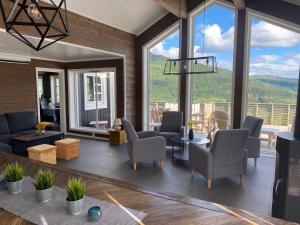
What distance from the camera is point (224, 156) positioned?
3662mm

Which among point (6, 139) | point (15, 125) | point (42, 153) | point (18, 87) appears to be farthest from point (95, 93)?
point (42, 153)

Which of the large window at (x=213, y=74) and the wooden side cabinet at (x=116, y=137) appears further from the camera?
the wooden side cabinet at (x=116, y=137)

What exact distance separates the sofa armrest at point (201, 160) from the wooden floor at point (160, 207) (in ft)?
7.04

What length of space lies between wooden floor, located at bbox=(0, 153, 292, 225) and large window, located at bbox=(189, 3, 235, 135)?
16.2 feet

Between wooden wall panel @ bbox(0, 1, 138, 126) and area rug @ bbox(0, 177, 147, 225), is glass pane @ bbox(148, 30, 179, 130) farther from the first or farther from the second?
area rug @ bbox(0, 177, 147, 225)

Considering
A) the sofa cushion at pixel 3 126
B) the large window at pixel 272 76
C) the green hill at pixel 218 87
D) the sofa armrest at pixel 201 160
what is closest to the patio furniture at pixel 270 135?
the large window at pixel 272 76

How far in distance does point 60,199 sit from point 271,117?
5624 mm

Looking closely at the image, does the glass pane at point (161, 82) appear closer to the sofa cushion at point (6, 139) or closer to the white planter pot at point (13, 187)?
the sofa cushion at point (6, 139)

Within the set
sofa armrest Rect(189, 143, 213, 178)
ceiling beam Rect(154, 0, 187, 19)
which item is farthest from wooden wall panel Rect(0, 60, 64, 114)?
sofa armrest Rect(189, 143, 213, 178)

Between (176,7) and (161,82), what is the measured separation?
2.17 m

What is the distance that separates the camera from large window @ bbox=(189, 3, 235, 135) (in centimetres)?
598

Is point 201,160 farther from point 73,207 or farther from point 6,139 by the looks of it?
point 6,139

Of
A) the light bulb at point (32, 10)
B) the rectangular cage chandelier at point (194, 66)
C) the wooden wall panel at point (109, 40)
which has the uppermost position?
the wooden wall panel at point (109, 40)

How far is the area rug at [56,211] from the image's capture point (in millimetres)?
1296
